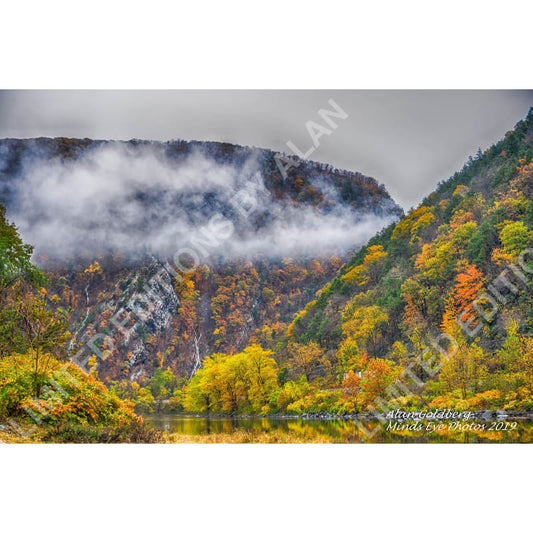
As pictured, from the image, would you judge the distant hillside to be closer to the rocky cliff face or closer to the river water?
the river water

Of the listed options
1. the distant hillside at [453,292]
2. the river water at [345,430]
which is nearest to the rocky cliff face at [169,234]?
the distant hillside at [453,292]

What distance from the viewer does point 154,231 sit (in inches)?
507

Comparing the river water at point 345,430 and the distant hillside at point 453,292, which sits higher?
the distant hillside at point 453,292

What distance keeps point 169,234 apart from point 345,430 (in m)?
5.82

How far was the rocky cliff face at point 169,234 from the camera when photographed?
39.2 ft

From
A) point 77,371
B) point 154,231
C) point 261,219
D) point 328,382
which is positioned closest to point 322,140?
point 261,219

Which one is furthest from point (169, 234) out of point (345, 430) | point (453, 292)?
point (453, 292)

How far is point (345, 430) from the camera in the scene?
33.6ft

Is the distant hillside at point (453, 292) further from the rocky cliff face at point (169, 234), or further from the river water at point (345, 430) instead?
the rocky cliff face at point (169, 234)

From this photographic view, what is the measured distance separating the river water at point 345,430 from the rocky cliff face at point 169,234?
199 centimetres

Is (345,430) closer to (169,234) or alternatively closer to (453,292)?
(453,292)

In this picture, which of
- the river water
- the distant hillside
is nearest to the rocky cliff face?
the distant hillside

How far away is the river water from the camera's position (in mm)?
8836
